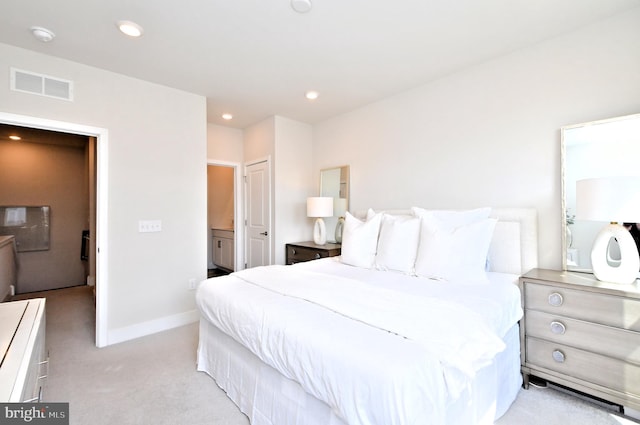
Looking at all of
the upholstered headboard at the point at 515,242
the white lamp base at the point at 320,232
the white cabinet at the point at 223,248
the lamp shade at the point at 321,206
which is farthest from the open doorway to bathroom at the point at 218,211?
the upholstered headboard at the point at 515,242

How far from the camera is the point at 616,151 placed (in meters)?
2.04

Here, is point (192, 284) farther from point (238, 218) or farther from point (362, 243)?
point (362, 243)

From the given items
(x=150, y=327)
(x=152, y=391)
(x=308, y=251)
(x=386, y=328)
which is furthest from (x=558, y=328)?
(x=150, y=327)

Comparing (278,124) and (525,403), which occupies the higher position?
(278,124)

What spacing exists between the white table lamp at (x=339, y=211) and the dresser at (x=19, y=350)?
305 centimetres

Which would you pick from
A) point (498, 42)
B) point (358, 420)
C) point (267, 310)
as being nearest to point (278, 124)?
point (498, 42)

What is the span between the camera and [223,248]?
222 inches

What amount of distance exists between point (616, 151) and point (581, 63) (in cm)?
74

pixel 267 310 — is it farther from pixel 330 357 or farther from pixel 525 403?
pixel 525 403

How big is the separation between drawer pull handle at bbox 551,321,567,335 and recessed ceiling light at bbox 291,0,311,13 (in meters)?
2.70

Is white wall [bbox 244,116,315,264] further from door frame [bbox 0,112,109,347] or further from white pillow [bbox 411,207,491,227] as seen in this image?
white pillow [bbox 411,207,491,227]

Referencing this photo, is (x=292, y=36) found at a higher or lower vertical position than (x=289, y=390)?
higher

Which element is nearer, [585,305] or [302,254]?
[585,305]

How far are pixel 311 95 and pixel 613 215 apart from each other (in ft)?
9.52
